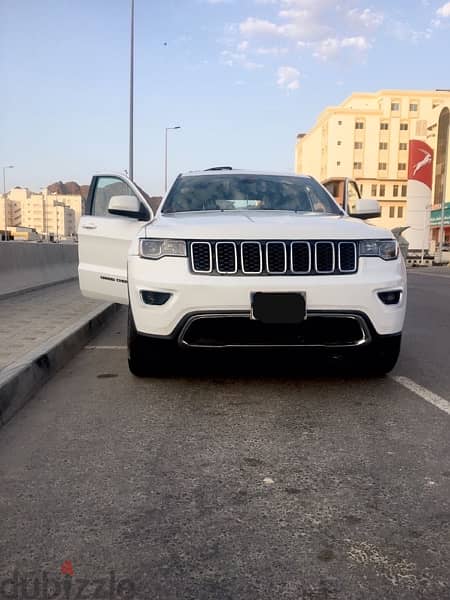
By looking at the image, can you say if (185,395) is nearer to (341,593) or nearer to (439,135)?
(341,593)

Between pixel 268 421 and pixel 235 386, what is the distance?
33.0 inches

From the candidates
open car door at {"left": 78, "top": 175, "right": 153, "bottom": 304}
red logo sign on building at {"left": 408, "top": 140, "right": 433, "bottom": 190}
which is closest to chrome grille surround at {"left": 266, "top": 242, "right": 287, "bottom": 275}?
open car door at {"left": 78, "top": 175, "right": 153, "bottom": 304}

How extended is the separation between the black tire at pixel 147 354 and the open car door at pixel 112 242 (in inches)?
31.0

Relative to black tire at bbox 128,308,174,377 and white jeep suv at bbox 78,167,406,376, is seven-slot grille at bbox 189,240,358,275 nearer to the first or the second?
white jeep suv at bbox 78,167,406,376

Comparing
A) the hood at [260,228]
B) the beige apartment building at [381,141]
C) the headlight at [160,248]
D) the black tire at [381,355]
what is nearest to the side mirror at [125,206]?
the hood at [260,228]

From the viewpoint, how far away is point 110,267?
5340 mm

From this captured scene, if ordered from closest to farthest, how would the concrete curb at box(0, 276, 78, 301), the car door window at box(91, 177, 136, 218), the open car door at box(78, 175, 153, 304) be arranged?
the open car door at box(78, 175, 153, 304), the car door window at box(91, 177, 136, 218), the concrete curb at box(0, 276, 78, 301)

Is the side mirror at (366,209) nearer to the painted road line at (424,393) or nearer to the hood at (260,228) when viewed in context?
the hood at (260,228)

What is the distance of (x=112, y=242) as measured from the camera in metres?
5.32

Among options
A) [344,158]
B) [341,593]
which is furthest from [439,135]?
[341,593]

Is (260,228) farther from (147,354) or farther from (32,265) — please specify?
Result: (32,265)

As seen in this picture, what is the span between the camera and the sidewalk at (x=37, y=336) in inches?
153

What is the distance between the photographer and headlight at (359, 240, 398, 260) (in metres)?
4.03

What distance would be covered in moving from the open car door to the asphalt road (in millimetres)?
1217
